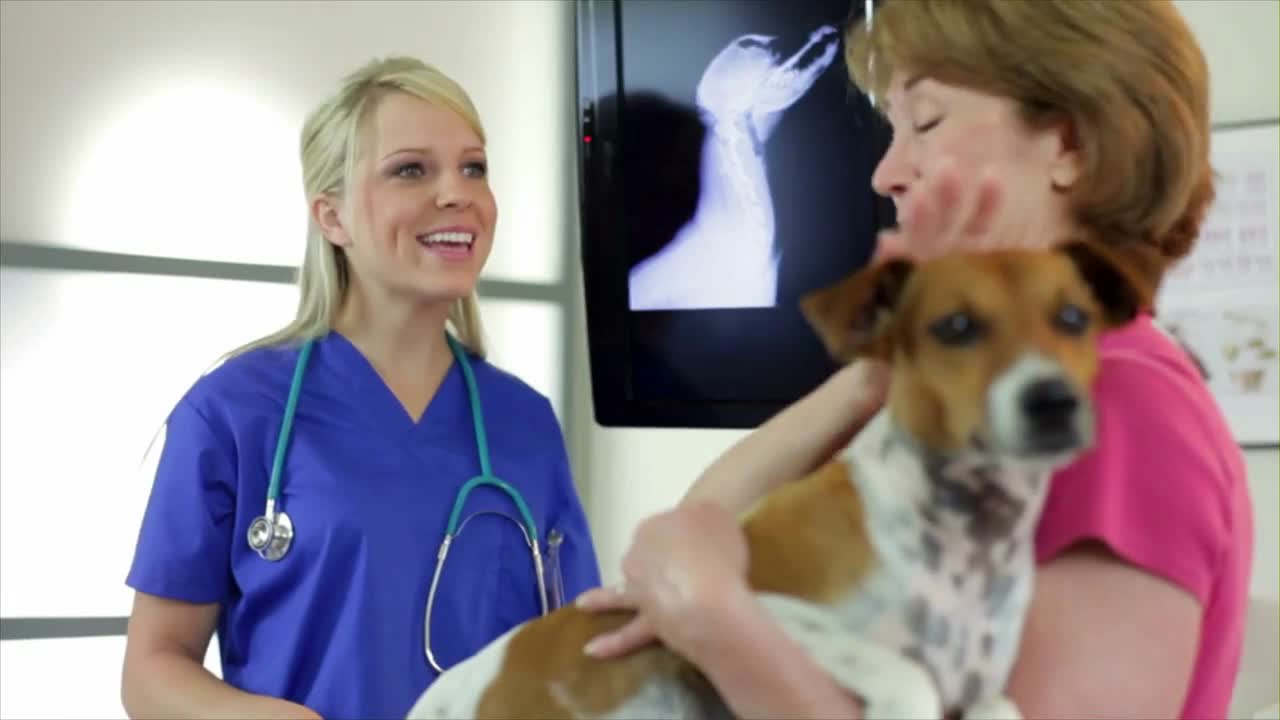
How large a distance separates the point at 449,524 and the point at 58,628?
2.39 feet

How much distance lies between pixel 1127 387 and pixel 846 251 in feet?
1.55

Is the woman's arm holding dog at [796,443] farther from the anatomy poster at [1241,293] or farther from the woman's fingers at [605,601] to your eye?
the anatomy poster at [1241,293]

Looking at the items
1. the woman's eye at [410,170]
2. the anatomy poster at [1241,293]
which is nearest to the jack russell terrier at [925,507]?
the woman's eye at [410,170]

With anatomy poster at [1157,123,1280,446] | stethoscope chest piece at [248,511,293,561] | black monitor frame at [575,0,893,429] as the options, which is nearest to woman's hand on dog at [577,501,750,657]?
black monitor frame at [575,0,893,429]

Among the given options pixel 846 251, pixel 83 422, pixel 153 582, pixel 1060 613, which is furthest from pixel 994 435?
pixel 83 422

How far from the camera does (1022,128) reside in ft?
1.61

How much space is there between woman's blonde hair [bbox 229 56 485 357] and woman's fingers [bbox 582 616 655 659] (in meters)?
0.66

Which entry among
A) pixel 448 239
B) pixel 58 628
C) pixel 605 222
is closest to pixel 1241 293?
pixel 605 222

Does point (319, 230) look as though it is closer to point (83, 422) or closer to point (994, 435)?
point (83, 422)

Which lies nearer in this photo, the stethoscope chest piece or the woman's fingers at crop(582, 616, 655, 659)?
the woman's fingers at crop(582, 616, 655, 659)

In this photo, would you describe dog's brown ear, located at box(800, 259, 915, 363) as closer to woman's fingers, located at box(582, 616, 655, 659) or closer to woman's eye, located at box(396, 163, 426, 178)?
woman's fingers, located at box(582, 616, 655, 659)

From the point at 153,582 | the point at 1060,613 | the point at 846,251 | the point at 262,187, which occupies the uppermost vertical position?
the point at 262,187

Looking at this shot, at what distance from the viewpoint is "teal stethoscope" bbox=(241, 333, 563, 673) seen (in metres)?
1.01

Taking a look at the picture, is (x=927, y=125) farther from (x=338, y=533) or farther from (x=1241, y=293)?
(x=1241, y=293)
